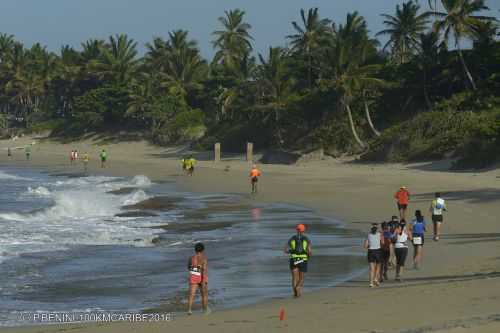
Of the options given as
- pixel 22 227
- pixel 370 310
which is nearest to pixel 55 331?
pixel 370 310

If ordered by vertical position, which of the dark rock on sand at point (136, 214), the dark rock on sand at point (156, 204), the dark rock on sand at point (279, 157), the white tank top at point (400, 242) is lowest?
the dark rock on sand at point (136, 214)

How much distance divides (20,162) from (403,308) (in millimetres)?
62580

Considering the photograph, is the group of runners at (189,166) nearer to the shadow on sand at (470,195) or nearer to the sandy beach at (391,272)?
the sandy beach at (391,272)

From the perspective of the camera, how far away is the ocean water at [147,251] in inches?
615

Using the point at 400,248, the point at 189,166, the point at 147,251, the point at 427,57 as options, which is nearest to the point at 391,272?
the point at 400,248

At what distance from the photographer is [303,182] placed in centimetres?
4150

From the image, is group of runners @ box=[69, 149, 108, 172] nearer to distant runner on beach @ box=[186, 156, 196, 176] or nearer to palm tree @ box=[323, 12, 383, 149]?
distant runner on beach @ box=[186, 156, 196, 176]

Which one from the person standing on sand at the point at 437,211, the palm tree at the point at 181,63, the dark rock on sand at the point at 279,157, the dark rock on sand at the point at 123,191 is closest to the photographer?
the person standing on sand at the point at 437,211

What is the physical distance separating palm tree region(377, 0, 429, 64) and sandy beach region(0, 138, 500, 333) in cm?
1547

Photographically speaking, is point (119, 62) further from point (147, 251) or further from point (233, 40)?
point (147, 251)

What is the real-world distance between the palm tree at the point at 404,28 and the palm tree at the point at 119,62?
33.0 m

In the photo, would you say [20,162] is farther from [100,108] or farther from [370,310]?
[370,310]

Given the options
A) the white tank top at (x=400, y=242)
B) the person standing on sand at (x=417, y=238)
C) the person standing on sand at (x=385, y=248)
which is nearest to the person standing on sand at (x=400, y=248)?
the white tank top at (x=400, y=242)

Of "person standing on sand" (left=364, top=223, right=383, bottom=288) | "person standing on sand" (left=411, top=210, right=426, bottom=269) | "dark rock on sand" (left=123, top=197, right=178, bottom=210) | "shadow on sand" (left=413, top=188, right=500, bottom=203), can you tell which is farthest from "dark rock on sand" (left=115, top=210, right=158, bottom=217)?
"person standing on sand" (left=364, top=223, right=383, bottom=288)
